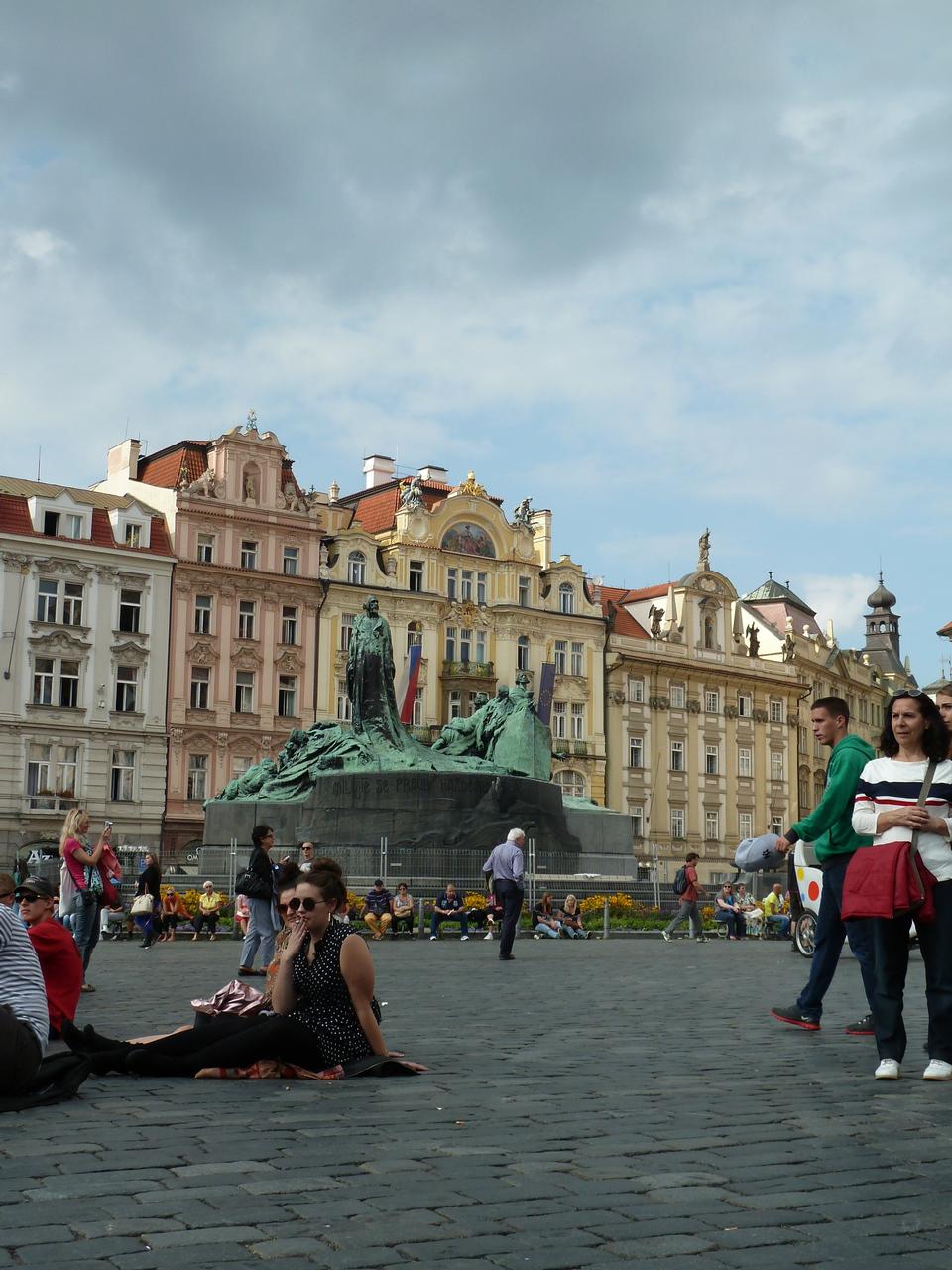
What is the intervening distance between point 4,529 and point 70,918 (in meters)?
40.8

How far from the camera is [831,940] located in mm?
9188

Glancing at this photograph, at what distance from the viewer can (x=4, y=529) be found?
52.2 meters

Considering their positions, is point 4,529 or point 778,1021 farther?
point 4,529

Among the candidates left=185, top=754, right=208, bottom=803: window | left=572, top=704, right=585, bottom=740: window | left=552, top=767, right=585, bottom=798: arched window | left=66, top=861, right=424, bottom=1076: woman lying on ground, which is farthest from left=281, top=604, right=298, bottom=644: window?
left=66, top=861, right=424, bottom=1076: woman lying on ground

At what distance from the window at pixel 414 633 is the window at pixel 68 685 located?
12868 millimetres

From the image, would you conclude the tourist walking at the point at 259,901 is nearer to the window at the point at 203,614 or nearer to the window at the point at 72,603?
the window at the point at 72,603

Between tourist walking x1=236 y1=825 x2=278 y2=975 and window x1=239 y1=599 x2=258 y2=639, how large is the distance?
4218cm

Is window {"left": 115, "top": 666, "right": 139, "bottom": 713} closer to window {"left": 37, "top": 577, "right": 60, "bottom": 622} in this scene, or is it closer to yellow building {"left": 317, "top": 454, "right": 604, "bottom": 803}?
window {"left": 37, "top": 577, "right": 60, "bottom": 622}

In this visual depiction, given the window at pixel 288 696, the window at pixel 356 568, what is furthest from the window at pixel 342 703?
the window at pixel 356 568

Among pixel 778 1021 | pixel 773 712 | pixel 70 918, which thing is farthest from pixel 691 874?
pixel 773 712

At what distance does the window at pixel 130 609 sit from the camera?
54.3 metres

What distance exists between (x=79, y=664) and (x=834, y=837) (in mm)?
46871

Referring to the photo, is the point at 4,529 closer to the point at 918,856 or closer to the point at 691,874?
the point at 691,874

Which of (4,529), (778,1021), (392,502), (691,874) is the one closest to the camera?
(778,1021)
